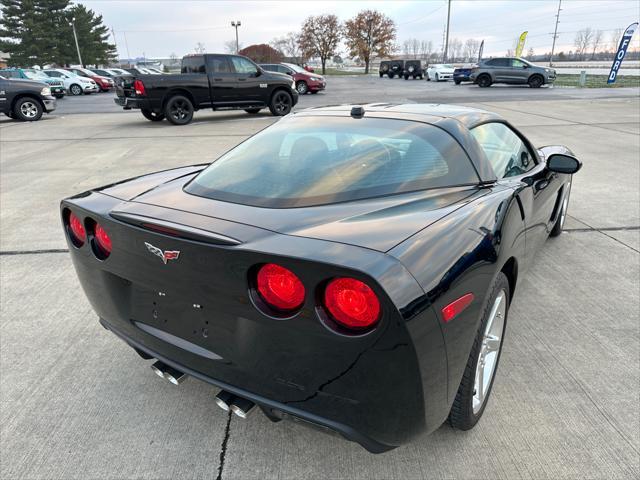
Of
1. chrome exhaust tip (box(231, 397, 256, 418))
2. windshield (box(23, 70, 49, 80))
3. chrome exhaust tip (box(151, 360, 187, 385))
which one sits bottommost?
chrome exhaust tip (box(151, 360, 187, 385))

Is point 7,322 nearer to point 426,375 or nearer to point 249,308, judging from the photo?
point 249,308

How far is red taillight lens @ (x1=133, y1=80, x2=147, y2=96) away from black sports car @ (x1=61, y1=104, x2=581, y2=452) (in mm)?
11014

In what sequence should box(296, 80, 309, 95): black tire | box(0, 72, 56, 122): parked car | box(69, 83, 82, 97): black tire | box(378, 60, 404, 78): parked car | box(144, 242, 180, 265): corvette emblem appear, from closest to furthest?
box(144, 242, 180, 265): corvette emblem → box(0, 72, 56, 122): parked car → box(296, 80, 309, 95): black tire → box(69, 83, 82, 97): black tire → box(378, 60, 404, 78): parked car

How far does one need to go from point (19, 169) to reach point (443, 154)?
780cm

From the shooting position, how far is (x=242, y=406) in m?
1.79

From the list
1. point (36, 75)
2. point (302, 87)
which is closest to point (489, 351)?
point (302, 87)

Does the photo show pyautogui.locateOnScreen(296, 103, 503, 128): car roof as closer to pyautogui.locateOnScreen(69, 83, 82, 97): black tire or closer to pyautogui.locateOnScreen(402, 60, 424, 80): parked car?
pyautogui.locateOnScreen(69, 83, 82, 97): black tire

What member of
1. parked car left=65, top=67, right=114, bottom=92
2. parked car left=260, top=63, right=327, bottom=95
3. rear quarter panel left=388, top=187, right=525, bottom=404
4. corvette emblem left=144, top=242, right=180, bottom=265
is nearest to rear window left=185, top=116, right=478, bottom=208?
rear quarter panel left=388, top=187, right=525, bottom=404

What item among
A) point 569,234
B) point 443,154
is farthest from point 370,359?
point 569,234

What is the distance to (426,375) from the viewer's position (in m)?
1.51

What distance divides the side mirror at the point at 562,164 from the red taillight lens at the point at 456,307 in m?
1.77

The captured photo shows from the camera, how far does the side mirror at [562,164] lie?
301 cm

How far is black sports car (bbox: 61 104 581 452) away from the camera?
57.8 inches

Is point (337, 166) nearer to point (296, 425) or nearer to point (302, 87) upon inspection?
point (296, 425)
